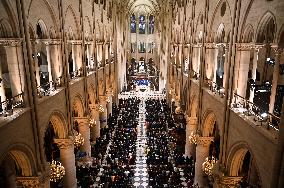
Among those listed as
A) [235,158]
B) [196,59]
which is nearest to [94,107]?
[196,59]

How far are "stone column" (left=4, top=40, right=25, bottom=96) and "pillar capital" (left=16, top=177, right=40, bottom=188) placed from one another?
3249mm

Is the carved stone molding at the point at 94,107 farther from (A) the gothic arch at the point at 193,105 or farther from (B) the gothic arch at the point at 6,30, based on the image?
(B) the gothic arch at the point at 6,30

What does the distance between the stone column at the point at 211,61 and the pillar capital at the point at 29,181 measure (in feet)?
32.0

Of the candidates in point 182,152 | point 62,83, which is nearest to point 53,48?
point 62,83

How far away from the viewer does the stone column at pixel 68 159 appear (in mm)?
14266

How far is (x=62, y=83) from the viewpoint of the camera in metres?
13.6

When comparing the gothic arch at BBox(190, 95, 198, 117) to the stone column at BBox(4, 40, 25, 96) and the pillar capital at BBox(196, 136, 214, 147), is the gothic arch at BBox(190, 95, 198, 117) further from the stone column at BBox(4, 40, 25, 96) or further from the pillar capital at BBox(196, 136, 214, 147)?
the stone column at BBox(4, 40, 25, 96)

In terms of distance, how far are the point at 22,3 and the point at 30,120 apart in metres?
4.15

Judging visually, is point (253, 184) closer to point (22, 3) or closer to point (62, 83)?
point (62, 83)

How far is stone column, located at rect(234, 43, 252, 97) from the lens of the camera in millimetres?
9914

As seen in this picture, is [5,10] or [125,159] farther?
[125,159]

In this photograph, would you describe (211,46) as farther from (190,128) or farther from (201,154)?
(190,128)

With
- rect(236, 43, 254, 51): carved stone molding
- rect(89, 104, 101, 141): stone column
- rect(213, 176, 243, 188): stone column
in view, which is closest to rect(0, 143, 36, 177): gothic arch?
rect(213, 176, 243, 188): stone column

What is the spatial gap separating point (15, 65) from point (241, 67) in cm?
831
